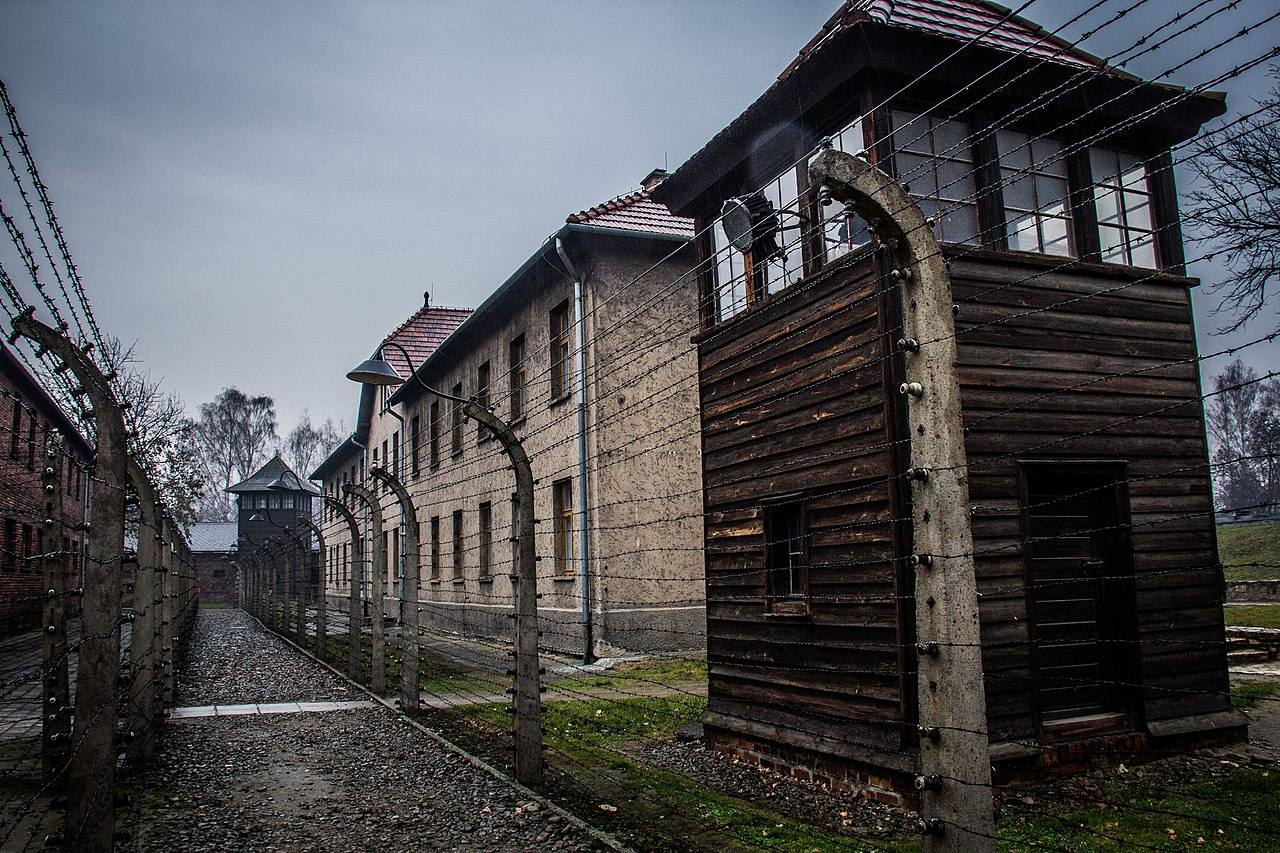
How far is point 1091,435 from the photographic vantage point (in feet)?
22.7

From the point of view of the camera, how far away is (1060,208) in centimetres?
770

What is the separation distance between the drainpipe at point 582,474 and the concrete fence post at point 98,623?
9.83m

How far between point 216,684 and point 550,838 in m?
10.6

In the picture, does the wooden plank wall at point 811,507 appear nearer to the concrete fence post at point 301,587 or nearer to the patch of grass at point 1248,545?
the concrete fence post at point 301,587

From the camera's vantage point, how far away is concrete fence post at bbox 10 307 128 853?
15.1 ft

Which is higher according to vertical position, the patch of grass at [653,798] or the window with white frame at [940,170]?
the window with white frame at [940,170]

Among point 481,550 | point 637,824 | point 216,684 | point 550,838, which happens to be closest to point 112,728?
point 550,838

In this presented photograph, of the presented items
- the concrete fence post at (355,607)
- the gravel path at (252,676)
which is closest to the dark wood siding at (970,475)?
the concrete fence post at (355,607)

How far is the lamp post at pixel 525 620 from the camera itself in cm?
695

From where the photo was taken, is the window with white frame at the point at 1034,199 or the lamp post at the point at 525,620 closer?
the lamp post at the point at 525,620

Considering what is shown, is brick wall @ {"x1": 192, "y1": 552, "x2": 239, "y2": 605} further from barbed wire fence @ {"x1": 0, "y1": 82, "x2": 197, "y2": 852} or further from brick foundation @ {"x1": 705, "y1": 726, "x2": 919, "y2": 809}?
brick foundation @ {"x1": 705, "y1": 726, "x2": 919, "y2": 809}

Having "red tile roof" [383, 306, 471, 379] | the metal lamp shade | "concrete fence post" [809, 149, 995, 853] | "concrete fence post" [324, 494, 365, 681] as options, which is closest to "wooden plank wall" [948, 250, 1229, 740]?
"concrete fence post" [809, 149, 995, 853]

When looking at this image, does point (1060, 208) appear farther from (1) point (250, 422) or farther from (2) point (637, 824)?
(1) point (250, 422)

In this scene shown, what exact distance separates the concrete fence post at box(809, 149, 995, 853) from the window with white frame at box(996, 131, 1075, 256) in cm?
436
